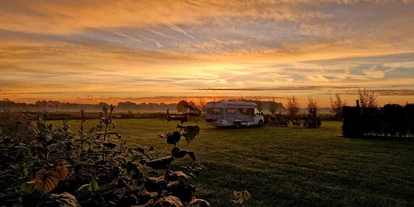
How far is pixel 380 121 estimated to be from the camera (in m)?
19.6

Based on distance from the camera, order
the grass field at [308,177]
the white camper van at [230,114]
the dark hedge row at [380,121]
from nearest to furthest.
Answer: the grass field at [308,177]
the dark hedge row at [380,121]
the white camper van at [230,114]

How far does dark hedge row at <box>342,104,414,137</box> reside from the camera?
18.6 metres

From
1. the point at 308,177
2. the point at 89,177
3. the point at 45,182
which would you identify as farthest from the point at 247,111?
the point at 45,182

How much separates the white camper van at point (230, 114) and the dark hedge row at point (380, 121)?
9483 mm

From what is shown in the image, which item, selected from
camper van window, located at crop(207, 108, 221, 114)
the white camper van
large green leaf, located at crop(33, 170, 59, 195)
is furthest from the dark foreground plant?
camper van window, located at crop(207, 108, 221, 114)

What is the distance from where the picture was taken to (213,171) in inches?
349

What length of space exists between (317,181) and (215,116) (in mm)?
20302

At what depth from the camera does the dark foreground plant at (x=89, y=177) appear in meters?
1.56

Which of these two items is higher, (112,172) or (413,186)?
(112,172)

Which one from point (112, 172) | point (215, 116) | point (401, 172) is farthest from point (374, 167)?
point (215, 116)

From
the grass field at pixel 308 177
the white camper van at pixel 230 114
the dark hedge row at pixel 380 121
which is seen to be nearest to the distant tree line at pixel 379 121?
the dark hedge row at pixel 380 121

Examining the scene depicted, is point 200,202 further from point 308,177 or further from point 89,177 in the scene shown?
point 308,177

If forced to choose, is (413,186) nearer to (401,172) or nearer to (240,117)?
(401,172)

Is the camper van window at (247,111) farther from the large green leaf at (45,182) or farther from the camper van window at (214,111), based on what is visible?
the large green leaf at (45,182)
